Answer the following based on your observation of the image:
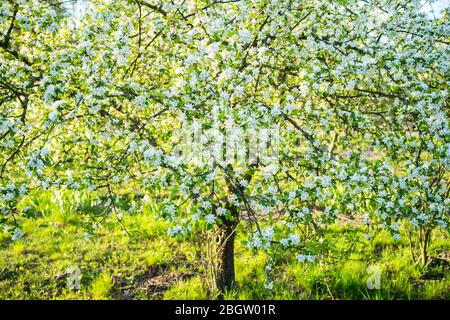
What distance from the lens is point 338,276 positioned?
5570mm

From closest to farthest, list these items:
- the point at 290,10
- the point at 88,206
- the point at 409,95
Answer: the point at 409,95 → the point at 290,10 → the point at 88,206

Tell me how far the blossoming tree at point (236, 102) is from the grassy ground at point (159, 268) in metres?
1.22

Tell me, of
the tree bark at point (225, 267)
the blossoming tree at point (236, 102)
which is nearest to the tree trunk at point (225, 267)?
the tree bark at point (225, 267)

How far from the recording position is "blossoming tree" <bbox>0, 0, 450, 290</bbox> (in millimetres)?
3365

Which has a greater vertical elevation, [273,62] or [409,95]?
[273,62]

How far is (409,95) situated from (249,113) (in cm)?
171

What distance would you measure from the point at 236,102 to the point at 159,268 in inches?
146

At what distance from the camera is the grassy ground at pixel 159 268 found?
5488 millimetres

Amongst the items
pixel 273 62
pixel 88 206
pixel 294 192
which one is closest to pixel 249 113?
pixel 294 192

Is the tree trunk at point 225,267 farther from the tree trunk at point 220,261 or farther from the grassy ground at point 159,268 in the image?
the grassy ground at point 159,268

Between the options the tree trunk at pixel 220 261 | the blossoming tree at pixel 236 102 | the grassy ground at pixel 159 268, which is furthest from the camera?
the grassy ground at pixel 159 268

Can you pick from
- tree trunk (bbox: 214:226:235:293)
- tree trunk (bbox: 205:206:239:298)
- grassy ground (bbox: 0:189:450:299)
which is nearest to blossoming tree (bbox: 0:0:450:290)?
tree trunk (bbox: 205:206:239:298)

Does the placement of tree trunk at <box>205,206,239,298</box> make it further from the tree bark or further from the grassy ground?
the grassy ground
